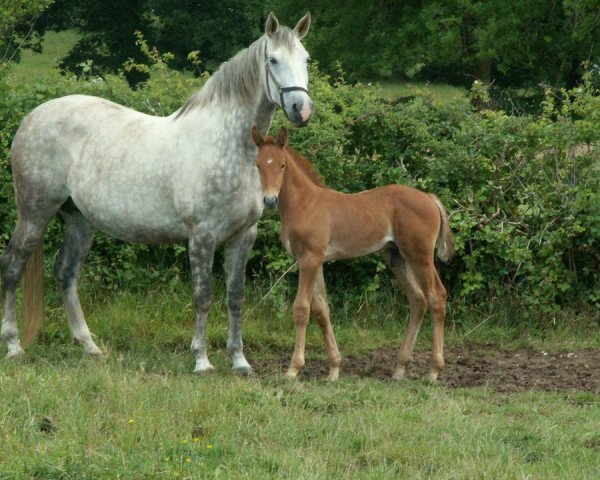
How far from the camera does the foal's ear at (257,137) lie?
6.84 meters

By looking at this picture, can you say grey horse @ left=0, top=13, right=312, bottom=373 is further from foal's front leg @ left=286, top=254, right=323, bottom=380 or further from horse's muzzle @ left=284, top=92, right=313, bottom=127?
foal's front leg @ left=286, top=254, right=323, bottom=380

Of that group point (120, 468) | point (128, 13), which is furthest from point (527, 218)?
point (128, 13)

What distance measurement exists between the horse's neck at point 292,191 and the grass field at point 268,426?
49.8 inches

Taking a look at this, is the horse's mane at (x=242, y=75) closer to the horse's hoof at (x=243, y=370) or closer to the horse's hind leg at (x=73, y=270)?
the horse's hind leg at (x=73, y=270)

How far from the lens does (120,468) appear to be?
4.67 metres

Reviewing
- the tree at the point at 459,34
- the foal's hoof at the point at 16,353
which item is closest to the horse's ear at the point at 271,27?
the foal's hoof at the point at 16,353

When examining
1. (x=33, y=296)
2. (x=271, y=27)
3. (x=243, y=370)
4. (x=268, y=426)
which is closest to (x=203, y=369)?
(x=243, y=370)

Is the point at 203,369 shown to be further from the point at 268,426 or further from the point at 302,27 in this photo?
the point at 302,27

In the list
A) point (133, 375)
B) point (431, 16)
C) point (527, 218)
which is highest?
point (431, 16)

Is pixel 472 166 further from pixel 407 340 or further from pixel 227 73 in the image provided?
pixel 227 73

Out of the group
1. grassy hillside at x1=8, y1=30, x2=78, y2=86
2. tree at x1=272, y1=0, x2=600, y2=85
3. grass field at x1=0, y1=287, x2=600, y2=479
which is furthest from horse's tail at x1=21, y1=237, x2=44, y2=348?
grassy hillside at x1=8, y1=30, x2=78, y2=86

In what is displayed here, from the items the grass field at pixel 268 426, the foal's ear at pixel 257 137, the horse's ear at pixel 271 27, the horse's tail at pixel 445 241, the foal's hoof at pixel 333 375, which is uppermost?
the horse's ear at pixel 271 27

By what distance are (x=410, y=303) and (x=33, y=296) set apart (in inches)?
121

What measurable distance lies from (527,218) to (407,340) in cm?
231
